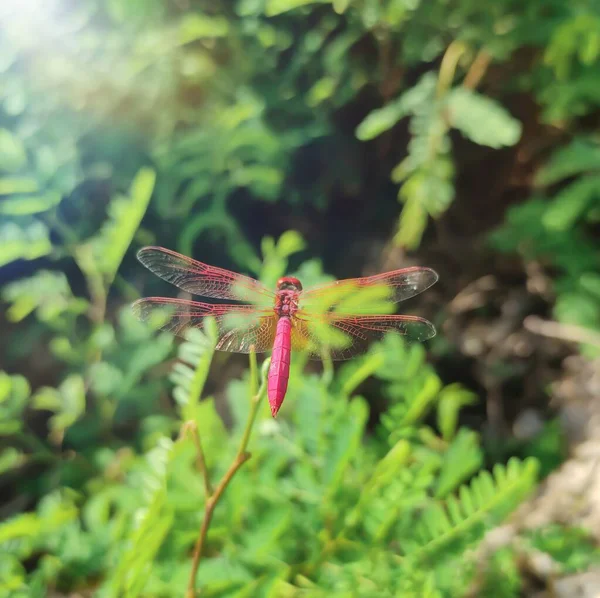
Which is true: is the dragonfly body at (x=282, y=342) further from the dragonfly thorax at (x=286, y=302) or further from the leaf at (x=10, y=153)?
the leaf at (x=10, y=153)

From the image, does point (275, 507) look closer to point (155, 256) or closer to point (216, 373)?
point (155, 256)

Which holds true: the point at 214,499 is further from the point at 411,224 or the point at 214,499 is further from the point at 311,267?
the point at 411,224

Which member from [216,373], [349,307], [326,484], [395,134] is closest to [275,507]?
[326,484]

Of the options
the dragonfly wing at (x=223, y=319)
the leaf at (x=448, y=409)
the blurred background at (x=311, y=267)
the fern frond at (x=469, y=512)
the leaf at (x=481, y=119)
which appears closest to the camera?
the dragonfly wing at (x=223, y=319)

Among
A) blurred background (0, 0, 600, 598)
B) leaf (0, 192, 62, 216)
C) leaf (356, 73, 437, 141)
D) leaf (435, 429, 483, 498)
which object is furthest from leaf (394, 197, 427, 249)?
leaf (0, 192, 62, 216)

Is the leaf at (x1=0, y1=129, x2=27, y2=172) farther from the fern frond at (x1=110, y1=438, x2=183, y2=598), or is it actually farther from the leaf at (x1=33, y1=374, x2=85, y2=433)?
the fern frond at (x1=110, y1=438, x2=183, y2=598)

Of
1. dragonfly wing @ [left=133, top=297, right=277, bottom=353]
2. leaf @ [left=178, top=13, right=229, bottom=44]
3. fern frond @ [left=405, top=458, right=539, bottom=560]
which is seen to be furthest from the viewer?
leaf @ [left=178, top=13, right=229, bottom=44]

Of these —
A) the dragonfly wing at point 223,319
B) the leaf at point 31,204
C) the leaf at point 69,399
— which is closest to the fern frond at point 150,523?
the dragonfly wing at point 223,319
